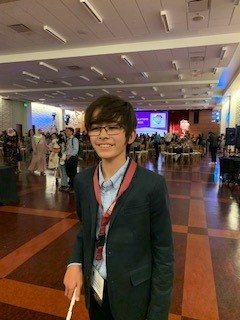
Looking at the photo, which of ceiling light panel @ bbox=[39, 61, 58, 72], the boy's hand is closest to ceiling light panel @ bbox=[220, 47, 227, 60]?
ceiling light panel @ bbox=[39, 61, 58, 72]

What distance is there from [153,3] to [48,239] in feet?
16.9

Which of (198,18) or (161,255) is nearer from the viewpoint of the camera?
(161,255)

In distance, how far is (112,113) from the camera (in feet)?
3.58

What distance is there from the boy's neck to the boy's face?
0.03m

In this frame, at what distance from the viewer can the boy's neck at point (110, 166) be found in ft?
3.86

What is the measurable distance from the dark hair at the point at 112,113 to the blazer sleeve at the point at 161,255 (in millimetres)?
256

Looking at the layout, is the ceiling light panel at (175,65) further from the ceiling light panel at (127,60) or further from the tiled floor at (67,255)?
the tiled floor at (67,255)

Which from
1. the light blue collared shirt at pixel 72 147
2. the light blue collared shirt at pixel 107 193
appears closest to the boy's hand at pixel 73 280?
the light blue collared shirt at pixel 107 193

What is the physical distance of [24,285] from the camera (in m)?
2.67

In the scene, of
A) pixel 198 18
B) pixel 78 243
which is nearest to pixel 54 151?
pixel 198 18

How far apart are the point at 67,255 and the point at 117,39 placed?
22.1 feet

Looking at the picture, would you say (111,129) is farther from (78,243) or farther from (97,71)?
(97,71)

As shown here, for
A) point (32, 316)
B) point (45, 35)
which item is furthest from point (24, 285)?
point (45, 35)

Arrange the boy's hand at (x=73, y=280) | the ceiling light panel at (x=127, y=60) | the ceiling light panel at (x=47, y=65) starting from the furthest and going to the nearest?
the ceiling light panel at (x=47, y=65), the ceiling light panel at (x=127, y=60), the boy's hand at (x=73, y=280)
